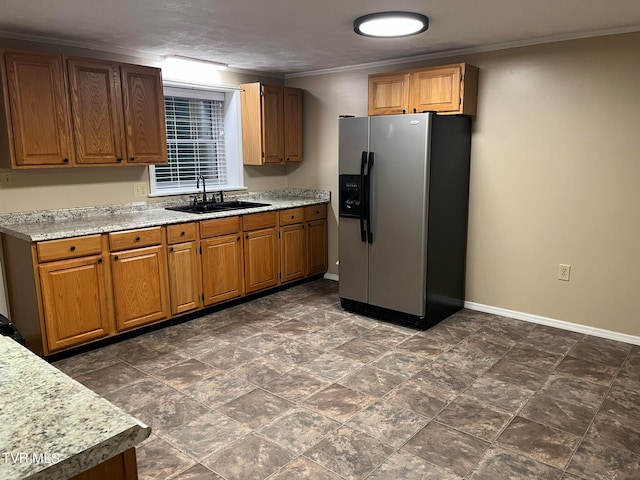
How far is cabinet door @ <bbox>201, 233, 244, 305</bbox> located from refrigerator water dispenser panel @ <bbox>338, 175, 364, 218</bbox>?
0.99m

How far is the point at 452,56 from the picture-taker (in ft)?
13.5

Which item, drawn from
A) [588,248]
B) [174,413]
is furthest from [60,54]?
[588,248]

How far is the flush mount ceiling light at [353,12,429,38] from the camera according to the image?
2.91m

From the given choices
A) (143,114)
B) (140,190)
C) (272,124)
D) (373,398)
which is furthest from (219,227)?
(373,398)

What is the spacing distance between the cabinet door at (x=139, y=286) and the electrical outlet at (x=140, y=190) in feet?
2.40

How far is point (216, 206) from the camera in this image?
464 centimetres

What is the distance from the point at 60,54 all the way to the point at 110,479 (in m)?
3.33

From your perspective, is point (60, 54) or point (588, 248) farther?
point (588, 248)

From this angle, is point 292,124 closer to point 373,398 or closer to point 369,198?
point 369,198

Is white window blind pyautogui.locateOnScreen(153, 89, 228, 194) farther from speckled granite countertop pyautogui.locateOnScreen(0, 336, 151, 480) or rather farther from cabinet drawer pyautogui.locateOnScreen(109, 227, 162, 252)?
speckled granite countertop pyautogui.locateOnScreen(0, 336, 151, 480)

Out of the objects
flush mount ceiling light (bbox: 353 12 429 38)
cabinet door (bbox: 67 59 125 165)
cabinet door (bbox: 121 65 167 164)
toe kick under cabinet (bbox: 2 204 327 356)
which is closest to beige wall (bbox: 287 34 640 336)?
flush mount ceiling light (bbox: 353 12 429 38)

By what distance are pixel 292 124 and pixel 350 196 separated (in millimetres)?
1514

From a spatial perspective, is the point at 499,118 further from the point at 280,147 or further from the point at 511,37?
the point at 280,147
